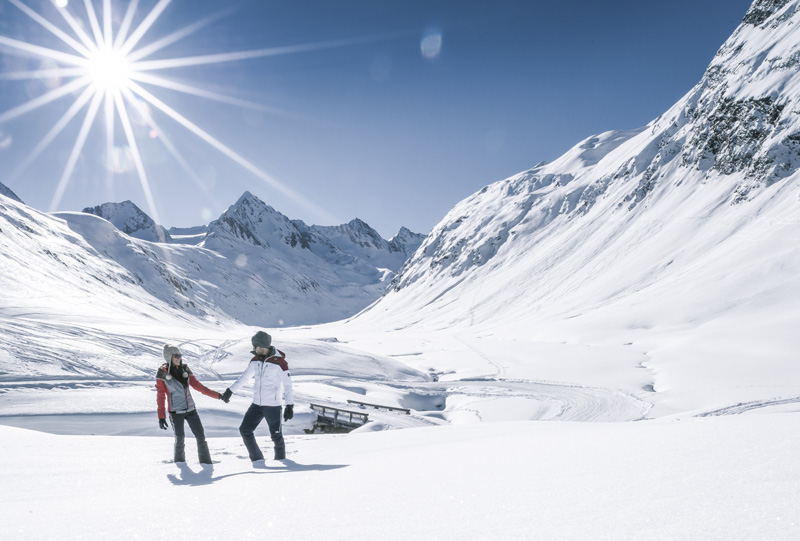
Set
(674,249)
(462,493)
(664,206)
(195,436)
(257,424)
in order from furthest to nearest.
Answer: (664,206), (674,249), (195,436), (257,424), (462,493)

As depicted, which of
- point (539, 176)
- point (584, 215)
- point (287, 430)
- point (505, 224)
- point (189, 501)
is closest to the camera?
point (189, 501)

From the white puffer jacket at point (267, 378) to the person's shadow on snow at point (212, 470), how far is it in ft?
2.96

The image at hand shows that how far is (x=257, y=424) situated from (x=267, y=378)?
2.18 ft

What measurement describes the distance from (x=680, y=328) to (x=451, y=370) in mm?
20109

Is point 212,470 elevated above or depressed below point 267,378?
below

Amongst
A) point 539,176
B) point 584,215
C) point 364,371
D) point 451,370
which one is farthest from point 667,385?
point 539,176

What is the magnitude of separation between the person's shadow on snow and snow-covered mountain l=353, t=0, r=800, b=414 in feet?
58.9

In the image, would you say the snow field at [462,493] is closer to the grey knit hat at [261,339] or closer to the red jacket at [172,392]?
the red jacket at [172,392]

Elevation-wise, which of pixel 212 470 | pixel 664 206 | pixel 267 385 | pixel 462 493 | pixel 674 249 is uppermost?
pixel 664 206

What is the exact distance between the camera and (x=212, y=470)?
18.8 feet

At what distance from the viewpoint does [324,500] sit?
3.34m

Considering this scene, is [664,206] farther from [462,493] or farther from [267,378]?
[462,493]

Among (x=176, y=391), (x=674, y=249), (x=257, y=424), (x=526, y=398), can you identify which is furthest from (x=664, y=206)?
(x=176, y=391)

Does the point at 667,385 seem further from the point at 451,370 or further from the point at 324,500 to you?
the point at 324,500
